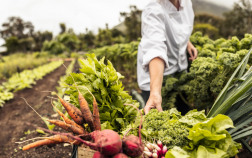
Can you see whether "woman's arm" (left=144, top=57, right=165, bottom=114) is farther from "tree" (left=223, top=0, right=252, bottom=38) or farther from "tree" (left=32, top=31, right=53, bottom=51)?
"tree" (left=32, top=31, right=53, bottom=51)

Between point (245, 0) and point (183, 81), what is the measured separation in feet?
60.5

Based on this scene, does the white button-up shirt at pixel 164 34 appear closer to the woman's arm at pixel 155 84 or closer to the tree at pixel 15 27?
the woman's arm at pixel 155 84

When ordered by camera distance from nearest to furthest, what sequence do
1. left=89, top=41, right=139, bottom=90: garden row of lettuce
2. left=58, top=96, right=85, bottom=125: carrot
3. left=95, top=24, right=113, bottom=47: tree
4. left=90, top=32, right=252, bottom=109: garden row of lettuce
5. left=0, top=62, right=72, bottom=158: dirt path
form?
left=58, top=96, right=85, bottom=125: carrot
left=90, top=32, right=252, bottom=109: garden row of lettuce
left=0, top=62, right=72, bottom=158: dirt path
left=89, top=41, right=139, bottom=90: garden row of lettuce
left=95, top=24, right=113, bottom=47: tree

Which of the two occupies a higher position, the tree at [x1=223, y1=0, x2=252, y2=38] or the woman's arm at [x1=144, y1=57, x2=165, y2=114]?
the tree at [x1=223, y1=0, x2=252, y2=38]

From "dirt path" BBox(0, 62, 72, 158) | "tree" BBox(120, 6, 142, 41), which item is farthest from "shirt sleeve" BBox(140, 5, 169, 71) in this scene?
"tree" BBox(120, 6, 142, 41)

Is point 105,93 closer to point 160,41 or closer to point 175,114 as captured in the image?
point 175,114

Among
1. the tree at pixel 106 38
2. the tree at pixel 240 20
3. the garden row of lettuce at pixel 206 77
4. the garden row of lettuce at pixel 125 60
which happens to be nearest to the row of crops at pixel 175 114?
the garden row of lettuce at pixel 206 77

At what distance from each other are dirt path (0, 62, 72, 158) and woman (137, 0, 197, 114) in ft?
5.19

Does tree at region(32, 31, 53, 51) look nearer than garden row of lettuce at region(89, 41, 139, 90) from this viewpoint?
No

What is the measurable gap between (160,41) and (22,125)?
2995mm

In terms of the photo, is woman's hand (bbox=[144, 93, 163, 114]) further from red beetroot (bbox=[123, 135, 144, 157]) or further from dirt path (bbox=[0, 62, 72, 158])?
dirt path (bbox=[0, 62, 72, 158])

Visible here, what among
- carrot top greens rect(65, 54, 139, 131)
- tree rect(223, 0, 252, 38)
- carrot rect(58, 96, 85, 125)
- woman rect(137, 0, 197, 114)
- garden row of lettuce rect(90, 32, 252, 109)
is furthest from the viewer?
tree rect(223, 0, 252, 38)

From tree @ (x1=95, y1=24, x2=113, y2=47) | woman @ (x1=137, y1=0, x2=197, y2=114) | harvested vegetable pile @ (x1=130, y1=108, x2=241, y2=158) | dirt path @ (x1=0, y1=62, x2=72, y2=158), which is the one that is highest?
tree @ (x1=95, y1=24, x2=113, y2=47)

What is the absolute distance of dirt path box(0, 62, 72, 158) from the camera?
2477 mm
